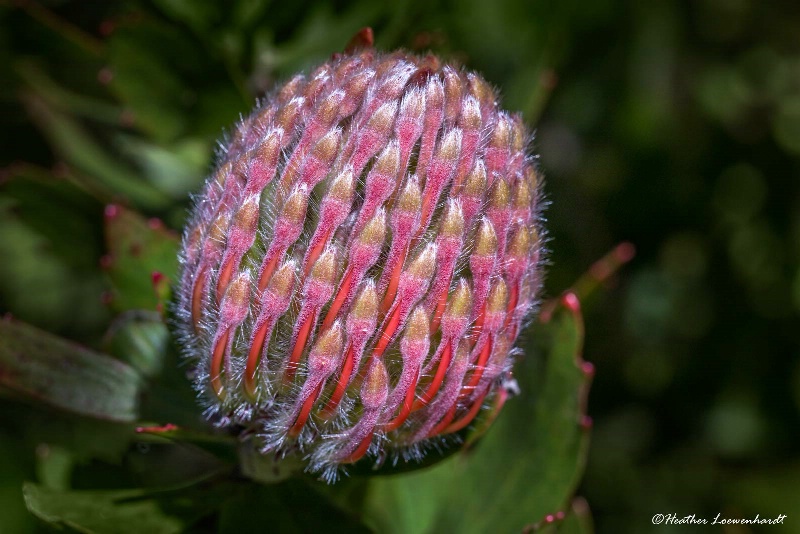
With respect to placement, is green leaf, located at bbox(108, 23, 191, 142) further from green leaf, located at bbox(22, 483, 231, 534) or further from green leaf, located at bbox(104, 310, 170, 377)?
green leaf, located at bbox(22, 483, 231, 534)

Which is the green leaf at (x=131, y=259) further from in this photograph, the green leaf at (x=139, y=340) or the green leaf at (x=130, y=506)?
the green leaf at (x=130, y=506)

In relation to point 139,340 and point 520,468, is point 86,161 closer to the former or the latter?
point 139,340

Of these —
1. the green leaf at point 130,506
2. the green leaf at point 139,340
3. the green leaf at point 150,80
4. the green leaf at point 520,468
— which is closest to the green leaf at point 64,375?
the green leaf at point 139,340

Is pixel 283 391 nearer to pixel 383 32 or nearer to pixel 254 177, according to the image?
pixel 254 177

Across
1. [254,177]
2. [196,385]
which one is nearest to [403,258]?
[254,177]

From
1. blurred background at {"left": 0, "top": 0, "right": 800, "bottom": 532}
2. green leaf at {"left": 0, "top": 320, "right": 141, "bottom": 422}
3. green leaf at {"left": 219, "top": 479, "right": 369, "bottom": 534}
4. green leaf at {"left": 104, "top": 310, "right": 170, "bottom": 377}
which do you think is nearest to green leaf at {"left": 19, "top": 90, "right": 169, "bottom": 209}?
blurred background at {"left": 0, "top": 0, "right": 800, "bottom": 532}

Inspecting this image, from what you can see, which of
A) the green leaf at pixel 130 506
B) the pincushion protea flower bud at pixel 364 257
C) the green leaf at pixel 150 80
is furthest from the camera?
the green leaf at pixel 150 80
